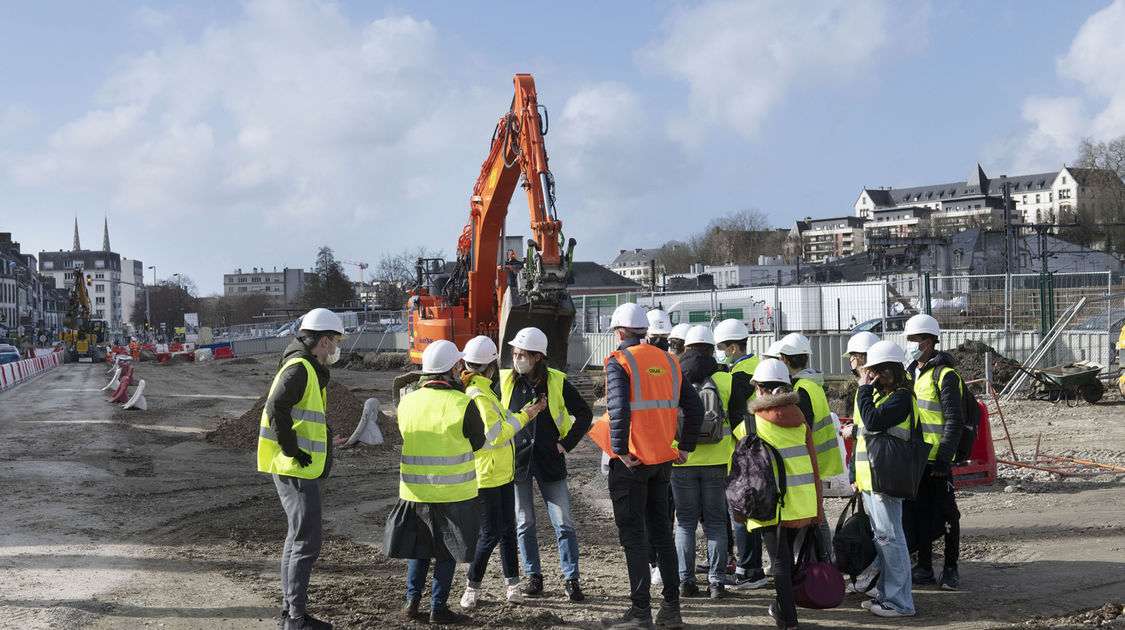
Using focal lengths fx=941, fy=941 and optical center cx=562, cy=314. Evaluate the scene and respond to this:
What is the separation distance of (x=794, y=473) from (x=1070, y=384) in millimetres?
14743

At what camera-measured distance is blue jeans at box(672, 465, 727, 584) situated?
6789mm

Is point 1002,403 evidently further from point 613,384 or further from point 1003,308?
point 613,384

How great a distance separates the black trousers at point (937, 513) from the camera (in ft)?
22.3

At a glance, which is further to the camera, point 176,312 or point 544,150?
point 176,312

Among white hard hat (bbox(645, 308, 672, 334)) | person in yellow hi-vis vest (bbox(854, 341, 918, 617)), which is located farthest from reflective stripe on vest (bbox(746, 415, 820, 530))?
white hard hat (bbox(645, 308, 672, 334))

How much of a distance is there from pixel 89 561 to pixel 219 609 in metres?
2.14

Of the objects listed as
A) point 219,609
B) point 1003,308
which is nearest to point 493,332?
point 1003,308

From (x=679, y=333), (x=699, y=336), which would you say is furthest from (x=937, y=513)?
(x=679, y=333)

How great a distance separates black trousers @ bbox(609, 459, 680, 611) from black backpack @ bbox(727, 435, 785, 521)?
47 cm

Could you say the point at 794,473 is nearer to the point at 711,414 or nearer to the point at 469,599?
the point at 711,414

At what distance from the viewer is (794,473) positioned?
229 inches

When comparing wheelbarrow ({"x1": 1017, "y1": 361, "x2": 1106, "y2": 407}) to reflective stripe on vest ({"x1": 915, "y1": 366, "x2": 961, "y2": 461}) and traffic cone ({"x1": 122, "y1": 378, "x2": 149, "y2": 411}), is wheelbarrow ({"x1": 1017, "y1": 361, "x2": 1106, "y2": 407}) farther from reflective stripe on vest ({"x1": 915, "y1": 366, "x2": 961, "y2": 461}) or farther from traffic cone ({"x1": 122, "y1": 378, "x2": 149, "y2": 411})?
traffic cone ({"x1": 122, "y1": 378, "x2": 149, "y2": 411})

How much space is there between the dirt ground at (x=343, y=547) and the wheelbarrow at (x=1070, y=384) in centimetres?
173

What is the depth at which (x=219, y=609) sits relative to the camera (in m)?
6.79
